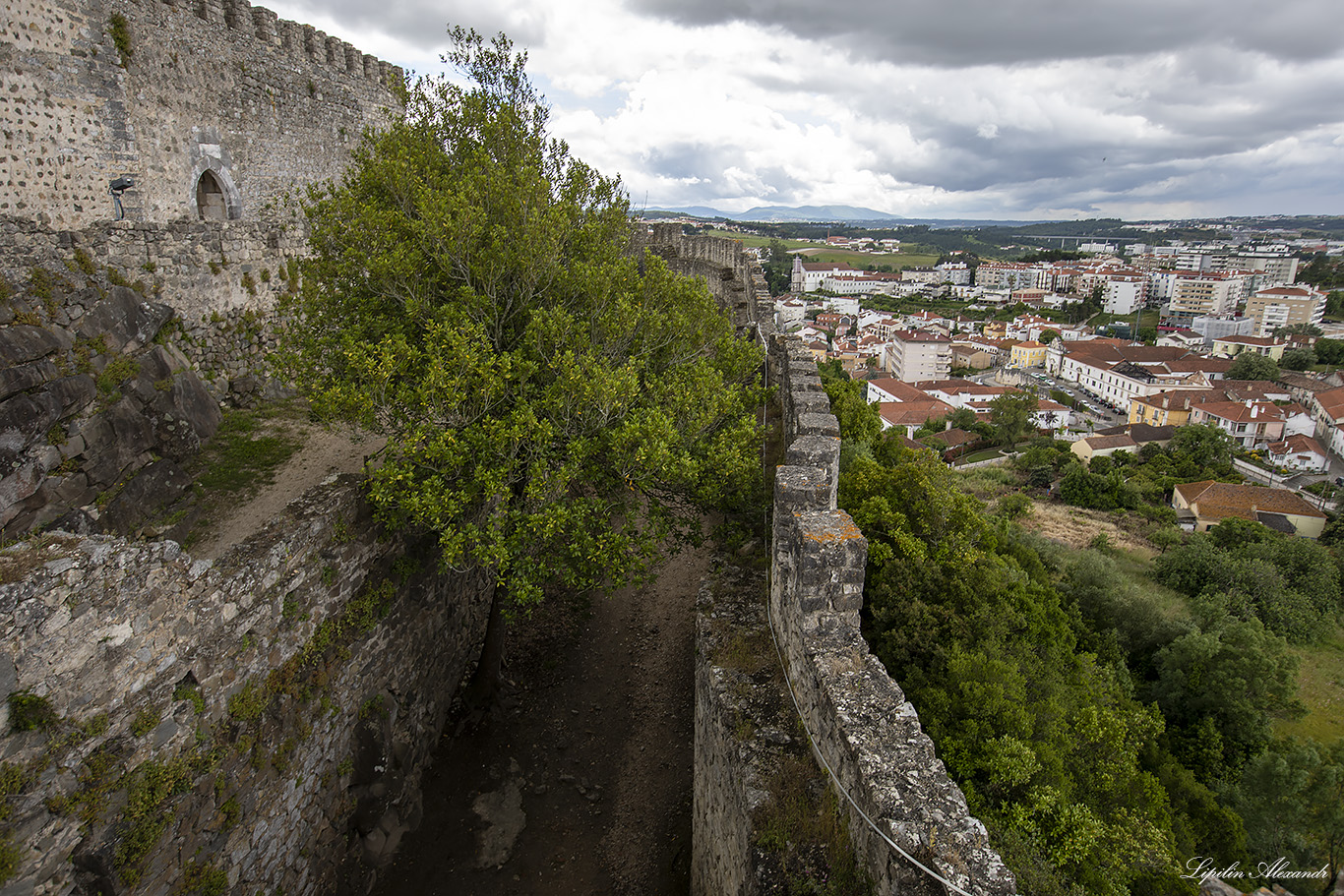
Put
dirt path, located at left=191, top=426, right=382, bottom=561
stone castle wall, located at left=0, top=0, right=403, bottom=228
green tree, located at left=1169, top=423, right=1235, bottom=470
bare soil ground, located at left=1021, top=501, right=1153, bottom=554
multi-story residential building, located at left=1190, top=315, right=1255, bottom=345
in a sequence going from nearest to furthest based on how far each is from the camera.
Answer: dirt path, located at left=191, top=426, right=382, bottom=561 < stone castle wall, located at left=0, top=0, right=403, bottom=228 < bare soil ground, located at left=1021, top=501, right=1153, bottom=554 < green tree, located at left=1169, top=423, right=1235, bottom=470 < multi-story residential building, located at left=1190, top=315, right=1255, bottom=345

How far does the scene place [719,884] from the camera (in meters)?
6.38

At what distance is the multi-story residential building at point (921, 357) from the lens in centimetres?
8981

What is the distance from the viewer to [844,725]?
4.72m

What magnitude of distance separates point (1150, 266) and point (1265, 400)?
116 m

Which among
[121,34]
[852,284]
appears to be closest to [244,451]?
[121,34]

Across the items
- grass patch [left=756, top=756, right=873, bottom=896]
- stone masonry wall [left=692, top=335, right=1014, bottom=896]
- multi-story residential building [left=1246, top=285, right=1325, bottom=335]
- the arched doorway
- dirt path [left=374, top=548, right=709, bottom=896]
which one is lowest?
multi-story residential building [left=1246, top=285, right=1325, bottom=335]

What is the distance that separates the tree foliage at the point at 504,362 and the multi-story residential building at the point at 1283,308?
14025 centimetres

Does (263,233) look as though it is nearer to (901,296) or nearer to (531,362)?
(531,362)

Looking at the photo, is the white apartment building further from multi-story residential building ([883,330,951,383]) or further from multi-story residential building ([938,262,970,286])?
multi-story residential building ([883,330,951,383])

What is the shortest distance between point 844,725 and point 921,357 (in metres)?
92.5

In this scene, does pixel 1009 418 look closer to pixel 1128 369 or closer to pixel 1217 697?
pixel 1128 369

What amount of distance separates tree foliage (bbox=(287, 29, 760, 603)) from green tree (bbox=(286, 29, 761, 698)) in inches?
1.1

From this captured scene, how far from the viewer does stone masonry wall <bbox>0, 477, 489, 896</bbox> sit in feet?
15.2

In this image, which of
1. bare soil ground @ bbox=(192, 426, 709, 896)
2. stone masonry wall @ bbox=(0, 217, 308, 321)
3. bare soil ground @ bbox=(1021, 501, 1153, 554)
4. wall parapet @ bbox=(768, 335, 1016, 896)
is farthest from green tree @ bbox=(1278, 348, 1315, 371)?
stone masonry wall @ bbox=(0, 217, 308, 321)
